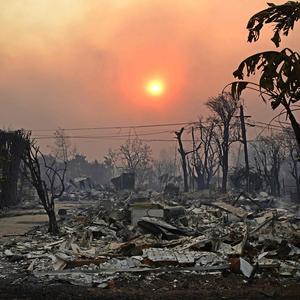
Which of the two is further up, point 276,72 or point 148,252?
point 276,72

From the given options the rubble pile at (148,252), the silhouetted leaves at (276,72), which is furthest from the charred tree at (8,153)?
the silhouetted leaves at (276,72)

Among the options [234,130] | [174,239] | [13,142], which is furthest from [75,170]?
[174,239]

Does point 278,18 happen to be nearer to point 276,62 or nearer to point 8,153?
point 276,62

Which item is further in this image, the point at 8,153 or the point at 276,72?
the point at 8,153

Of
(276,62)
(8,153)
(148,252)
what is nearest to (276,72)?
(276,62)

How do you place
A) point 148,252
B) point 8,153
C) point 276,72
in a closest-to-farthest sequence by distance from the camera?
point 276,72
point 148,252
point 8,153


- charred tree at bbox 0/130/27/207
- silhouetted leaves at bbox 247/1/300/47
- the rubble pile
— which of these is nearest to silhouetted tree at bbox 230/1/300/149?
silhouetted leaves at bbox 247/1/300/47

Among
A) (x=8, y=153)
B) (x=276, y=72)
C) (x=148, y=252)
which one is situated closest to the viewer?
(x=276, y=72)

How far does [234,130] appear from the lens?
48656 mm

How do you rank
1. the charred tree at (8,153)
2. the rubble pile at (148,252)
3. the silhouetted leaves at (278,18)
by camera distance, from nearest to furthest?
the silhouetted leaves at (278,18), the rubble pile at (148,252), the charred tree at (8,153)

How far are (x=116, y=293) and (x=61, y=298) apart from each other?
0.99 m

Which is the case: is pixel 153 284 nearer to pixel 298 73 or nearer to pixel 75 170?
pixel 298 73

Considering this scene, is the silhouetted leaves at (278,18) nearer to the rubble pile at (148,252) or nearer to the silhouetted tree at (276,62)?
the silhouetted tree at (276,62)

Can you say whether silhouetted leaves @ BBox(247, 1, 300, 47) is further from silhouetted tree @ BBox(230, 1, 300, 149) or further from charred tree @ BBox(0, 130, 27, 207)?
charred tree @ BBox(0, 130, 27, 207)
